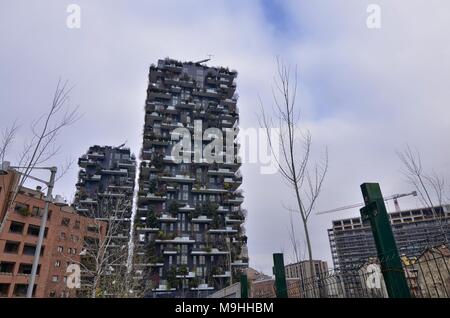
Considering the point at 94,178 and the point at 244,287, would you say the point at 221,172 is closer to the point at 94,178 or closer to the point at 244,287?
the point at 94,178

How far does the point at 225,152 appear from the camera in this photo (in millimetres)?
51062

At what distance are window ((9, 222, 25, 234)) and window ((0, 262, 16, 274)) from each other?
13.0 feet

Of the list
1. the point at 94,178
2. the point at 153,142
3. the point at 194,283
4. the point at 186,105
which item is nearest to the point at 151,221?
the point at 194,283

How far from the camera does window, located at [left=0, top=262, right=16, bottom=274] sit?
3412cm

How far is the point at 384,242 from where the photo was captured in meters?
3.01

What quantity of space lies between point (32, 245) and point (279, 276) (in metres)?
44.5

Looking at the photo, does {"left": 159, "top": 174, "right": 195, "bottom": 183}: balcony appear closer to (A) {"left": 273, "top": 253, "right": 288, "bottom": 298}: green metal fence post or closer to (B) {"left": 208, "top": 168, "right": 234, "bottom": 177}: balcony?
(B) {"left": 208, "top": 168, "right": 234, "bottom": 177}: balcony

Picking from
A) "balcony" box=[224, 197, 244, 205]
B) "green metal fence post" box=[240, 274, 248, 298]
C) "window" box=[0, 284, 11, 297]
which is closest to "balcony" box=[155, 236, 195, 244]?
"balcony" box=[224, 197, 244, 205]

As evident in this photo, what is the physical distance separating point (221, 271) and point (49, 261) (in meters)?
25.2

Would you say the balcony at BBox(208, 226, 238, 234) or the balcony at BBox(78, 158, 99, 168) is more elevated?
the balcony at BBox(78, 158, 99, 168)

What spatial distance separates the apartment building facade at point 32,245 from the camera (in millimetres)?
34000

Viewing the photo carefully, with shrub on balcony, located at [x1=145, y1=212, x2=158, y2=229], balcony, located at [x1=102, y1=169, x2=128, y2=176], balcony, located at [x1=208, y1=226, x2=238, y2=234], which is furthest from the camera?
balcony, located at [x1=102, y1=169, x2=128, y2=176]

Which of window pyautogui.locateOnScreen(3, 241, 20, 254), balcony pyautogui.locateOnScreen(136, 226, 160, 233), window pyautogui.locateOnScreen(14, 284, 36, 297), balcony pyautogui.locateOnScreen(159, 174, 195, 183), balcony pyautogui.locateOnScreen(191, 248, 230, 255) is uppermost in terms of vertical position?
balcony pyautogui.locateOnScreen(159, 174, 195, 183)
